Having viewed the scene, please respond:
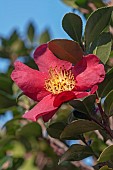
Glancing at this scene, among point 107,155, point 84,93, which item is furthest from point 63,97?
point 107,155

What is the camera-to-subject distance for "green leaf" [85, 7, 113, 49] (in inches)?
41.5

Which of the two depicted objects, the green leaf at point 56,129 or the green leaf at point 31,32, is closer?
the green leaf at point 56,129

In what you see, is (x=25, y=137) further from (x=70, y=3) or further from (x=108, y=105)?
(x=108, y=105)

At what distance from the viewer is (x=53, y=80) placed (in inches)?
40.1

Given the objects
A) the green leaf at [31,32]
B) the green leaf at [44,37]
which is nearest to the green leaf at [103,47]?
the green leaf at [44,37]

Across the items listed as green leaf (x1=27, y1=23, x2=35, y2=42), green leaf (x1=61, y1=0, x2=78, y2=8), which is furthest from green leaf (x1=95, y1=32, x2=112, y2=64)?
green leaf (x1=27, y1=23, x2=35, y2=42)

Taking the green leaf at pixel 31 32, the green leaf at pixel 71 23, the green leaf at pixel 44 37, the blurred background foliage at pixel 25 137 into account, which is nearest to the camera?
the green leaf at pixel 71 23

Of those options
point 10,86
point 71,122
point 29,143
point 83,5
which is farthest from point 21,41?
point 71,122

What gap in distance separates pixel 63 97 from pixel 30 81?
0.10m

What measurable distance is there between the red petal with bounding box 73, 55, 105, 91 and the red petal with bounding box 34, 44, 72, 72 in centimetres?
3

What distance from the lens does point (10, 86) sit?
5.93 feet

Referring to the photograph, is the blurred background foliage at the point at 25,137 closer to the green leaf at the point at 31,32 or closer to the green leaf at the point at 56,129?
the green leaf at the point at 56,129

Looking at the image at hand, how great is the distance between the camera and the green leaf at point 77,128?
0.99 m

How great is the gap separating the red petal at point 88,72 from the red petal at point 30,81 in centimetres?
8
